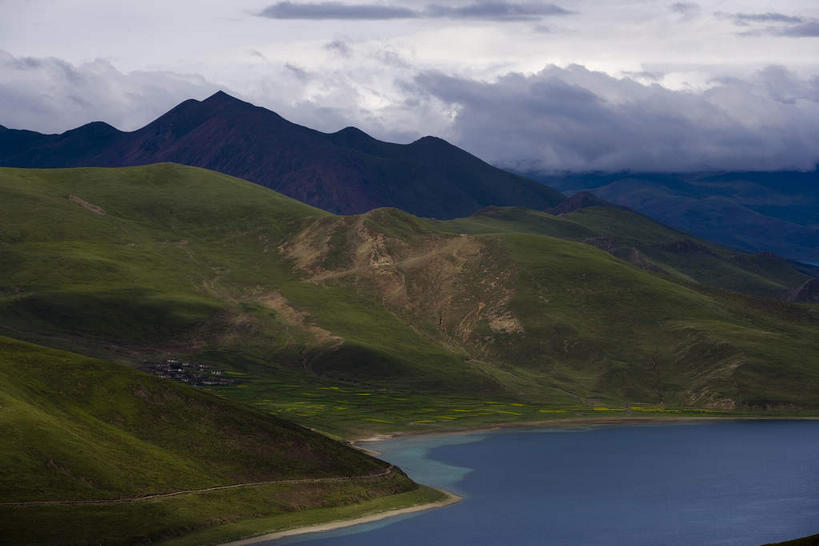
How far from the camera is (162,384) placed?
17138cm

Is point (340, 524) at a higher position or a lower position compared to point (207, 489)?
lower

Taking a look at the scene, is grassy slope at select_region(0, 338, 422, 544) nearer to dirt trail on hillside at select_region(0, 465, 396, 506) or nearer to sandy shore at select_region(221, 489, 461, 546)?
dirt trail on hillside at select_region(0, 465, 396, 506)

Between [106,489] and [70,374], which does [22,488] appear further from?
[70,374]

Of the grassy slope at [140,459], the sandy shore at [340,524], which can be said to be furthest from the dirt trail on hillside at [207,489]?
the sandy shore at [340,524]

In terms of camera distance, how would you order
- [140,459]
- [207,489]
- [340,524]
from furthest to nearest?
[340,524] < [140,459] < [207,489]

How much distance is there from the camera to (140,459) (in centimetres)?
14850

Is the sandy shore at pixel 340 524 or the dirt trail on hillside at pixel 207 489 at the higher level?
the dirt trail on hillside at pixel 207 489

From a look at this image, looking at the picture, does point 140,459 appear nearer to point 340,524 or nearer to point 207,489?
point 207,489

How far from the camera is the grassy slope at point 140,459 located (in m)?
131

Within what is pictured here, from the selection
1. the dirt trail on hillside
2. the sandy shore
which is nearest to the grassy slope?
the dirt trail on hillside

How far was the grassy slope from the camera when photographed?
430ft

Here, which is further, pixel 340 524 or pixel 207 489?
pixel 340 524

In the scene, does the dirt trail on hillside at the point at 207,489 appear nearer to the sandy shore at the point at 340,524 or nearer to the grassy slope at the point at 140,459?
the grassy slope at the point at 140,459

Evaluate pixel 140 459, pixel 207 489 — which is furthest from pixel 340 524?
pixel 140 459
